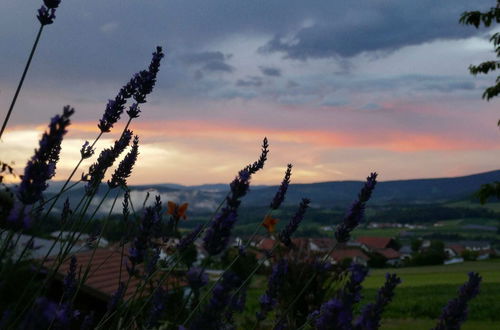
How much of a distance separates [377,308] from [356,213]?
703 millimetres

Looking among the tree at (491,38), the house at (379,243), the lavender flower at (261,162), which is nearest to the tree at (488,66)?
the tree at (491,38)

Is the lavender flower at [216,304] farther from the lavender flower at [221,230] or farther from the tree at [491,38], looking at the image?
the tree at [491,38]

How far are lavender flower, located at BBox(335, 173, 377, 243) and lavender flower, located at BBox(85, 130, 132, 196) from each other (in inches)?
46.2

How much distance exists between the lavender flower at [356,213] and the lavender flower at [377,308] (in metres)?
0.62

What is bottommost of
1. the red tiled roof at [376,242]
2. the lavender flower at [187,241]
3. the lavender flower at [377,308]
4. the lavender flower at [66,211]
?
the red tiled roof at [376,242]

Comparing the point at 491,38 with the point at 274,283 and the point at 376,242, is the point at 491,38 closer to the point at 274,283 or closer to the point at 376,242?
the point at 274,283

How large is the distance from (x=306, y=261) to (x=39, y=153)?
533 centimetres

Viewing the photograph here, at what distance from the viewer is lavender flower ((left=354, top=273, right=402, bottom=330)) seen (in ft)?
5.52

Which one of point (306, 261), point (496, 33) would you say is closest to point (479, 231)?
point (496, 33)

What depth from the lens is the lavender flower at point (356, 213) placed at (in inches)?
93.4

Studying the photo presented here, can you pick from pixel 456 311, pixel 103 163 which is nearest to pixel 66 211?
pixel 103 163

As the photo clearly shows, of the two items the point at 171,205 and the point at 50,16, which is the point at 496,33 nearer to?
the point at 171,205

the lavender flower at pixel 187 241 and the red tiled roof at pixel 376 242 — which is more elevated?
the lavender flower at pixel 187 241

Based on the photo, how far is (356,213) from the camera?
94.0 inches
